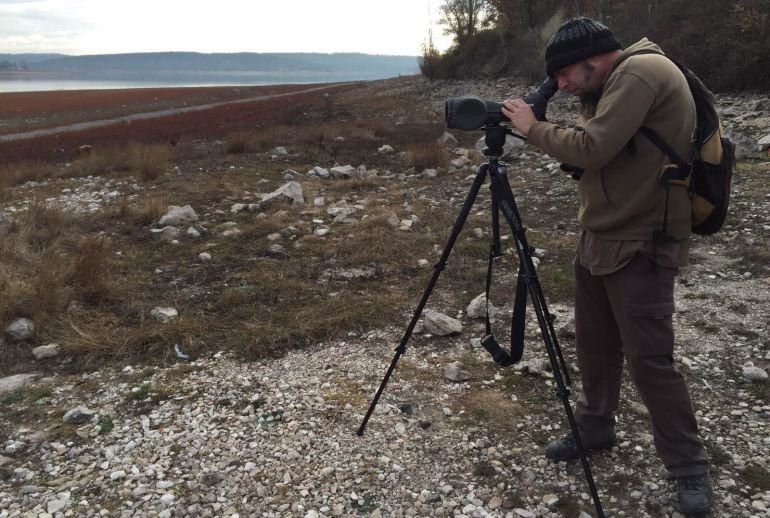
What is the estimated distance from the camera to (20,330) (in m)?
4.49

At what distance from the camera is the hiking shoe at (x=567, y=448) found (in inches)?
114

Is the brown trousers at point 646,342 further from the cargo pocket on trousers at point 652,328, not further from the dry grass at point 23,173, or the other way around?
the dry grass at point 23,173

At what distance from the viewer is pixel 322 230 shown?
23.4ft

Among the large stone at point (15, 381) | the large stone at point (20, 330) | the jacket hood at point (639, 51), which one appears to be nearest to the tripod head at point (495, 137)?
the jacket hood at point (639, 51)

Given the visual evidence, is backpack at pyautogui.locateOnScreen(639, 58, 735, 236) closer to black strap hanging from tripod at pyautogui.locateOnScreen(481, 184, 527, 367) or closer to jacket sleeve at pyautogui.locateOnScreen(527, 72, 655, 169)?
jacket sleeve at pyautogui.locateOnScreen(527, 72, 655, 169)

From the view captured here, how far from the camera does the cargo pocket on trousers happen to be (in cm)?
227

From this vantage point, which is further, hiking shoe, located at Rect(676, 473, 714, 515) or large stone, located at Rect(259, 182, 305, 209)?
large stone, located at Rect(259, 182, 305, 209)

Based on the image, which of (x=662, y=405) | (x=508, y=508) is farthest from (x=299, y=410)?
(x=662, y=405)

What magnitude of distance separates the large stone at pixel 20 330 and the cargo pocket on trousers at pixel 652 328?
4810 mm

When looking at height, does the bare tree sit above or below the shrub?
above

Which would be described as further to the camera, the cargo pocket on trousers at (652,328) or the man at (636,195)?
the cargo pocket on trousers at (652,328)

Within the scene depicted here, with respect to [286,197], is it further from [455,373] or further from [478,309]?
[455,373]

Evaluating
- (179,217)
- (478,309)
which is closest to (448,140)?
(179,217)

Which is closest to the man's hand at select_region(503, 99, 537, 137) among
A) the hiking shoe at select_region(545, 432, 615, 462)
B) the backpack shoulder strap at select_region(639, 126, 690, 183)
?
the backpack shoulder strap at select_region(639, 126, 690, 183)
